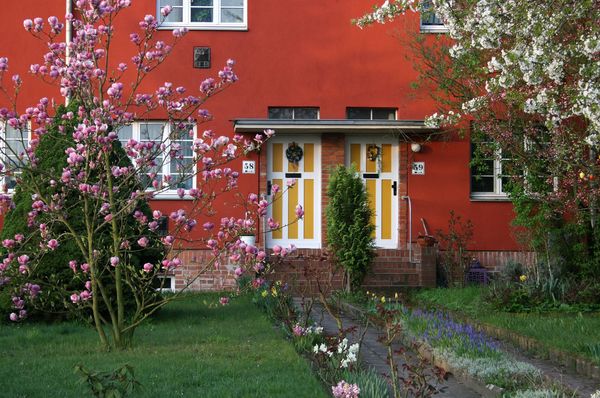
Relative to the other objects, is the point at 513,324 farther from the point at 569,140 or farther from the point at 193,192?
the point at 193,192

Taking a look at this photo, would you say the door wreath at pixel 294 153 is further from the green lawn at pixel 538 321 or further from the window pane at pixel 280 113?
the green lawn at pixel 538 321

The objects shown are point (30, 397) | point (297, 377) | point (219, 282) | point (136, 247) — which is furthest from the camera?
point (219, 282)

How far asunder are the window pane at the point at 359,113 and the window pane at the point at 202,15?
313cm

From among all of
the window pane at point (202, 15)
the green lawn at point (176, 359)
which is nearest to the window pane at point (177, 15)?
the window pane at point (202, 15)

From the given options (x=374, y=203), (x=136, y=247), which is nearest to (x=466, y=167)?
(x=374, y=203)

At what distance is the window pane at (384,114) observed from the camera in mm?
17438

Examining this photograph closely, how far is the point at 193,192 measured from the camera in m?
8.25

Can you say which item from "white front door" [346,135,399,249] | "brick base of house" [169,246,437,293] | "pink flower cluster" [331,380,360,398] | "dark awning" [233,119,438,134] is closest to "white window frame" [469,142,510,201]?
"white front door" [346,135,399,249]

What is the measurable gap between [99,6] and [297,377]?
3827mm

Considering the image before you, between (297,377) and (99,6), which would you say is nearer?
(297,377)

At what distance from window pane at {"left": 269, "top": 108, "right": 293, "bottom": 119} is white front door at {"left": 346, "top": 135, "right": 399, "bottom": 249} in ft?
4.03

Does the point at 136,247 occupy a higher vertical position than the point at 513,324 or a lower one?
higher

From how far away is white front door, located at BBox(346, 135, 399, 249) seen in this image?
56.5 ft

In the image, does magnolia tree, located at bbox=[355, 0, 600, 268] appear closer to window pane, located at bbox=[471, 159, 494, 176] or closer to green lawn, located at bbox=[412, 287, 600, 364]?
window pane, located at bbox=[471, 159, 494, 176]
